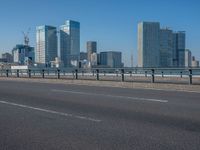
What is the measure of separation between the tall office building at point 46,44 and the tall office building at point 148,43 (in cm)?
4285

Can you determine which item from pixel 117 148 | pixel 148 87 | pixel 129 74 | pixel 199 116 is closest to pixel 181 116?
pixel 199 116

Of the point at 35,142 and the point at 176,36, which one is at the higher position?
the point at 176,36

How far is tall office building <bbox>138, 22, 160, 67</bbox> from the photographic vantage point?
8950 centimetres

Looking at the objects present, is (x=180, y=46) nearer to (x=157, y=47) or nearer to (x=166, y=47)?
(x=166, y=47)

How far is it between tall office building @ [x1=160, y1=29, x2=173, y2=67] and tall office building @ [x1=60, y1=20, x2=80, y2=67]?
1513 inches

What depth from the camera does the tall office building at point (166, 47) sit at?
91125 mm

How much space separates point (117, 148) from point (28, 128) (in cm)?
280

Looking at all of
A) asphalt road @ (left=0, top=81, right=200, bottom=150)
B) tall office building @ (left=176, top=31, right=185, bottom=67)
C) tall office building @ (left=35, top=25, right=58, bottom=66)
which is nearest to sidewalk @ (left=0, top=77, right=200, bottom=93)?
asphalt road @ (left=0, top=81, right=200, bottom=150)

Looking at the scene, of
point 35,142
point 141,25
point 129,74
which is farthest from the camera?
point 141,25

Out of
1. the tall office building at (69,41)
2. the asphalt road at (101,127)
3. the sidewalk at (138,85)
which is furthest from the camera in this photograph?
the tall office building at (69,41)

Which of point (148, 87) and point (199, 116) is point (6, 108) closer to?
point (199, 116)

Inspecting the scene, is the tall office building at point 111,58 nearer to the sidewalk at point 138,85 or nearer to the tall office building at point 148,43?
the tall office building at point 148,43

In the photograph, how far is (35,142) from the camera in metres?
6.94

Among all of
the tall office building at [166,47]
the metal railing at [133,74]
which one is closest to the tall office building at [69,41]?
the tall office building at [166,47]
